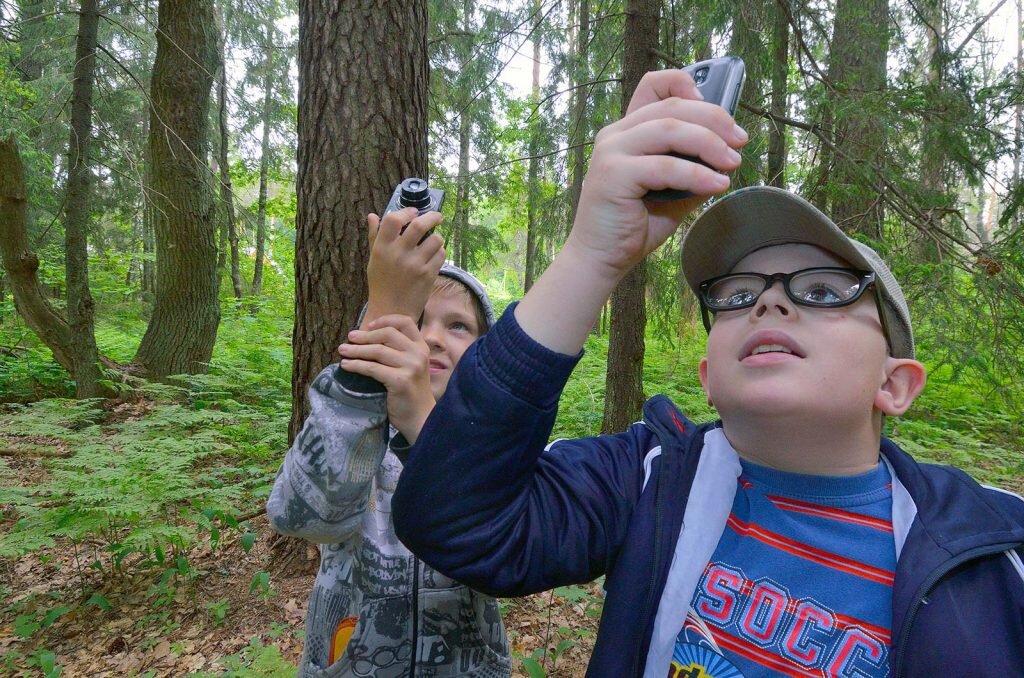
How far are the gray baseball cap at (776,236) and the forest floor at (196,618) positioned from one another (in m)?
2.00

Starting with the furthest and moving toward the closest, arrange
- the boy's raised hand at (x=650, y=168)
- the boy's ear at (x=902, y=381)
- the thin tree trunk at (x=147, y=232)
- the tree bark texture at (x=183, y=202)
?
1. the thin tree trunk at (x=147, y=232)
2. the tree bark texture at (x=183, y=202)
3. the boy's ear at (x=902, y=381)
4. the boy's raised hand at (x=650, y=168)

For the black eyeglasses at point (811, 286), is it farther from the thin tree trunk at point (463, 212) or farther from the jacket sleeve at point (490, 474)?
the thin tree trunk at point (463, 212)

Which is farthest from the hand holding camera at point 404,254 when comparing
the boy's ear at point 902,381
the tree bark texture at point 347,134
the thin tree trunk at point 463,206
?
the thin tree trunk at point 463,206

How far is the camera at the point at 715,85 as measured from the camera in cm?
77

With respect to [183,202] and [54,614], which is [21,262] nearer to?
[183,202]

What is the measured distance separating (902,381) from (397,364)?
1.00 metres

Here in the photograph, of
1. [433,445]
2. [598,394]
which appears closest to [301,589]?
[433,445]

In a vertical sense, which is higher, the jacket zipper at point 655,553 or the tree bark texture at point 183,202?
the tree bark texture at point 183,202

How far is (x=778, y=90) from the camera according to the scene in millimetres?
4824

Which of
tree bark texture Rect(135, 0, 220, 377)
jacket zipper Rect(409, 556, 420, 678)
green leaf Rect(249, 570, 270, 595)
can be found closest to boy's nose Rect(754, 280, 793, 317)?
jacket zipper Rect(409, 556, 420, 678)

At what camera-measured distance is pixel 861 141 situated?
4266mm

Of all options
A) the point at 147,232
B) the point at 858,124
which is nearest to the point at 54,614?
the point at 858,124

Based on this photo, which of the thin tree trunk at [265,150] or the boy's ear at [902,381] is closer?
the boy's ear at [902,381]

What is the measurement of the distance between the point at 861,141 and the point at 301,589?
16.3 ft
